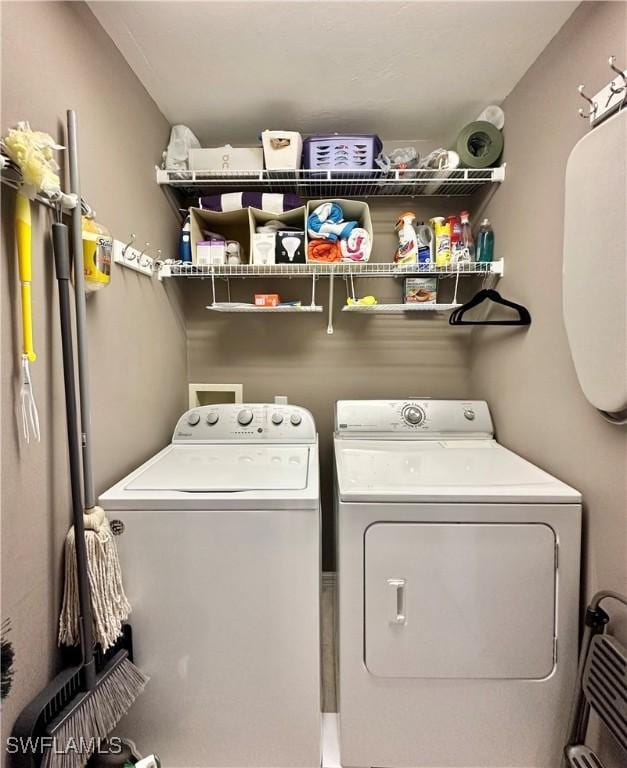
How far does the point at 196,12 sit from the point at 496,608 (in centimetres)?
226

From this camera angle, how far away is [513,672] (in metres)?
1.20

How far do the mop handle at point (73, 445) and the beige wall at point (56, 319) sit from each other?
0.09 m

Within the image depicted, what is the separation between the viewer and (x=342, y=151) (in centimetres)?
176

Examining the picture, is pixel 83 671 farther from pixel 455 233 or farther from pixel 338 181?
pixel 455 233

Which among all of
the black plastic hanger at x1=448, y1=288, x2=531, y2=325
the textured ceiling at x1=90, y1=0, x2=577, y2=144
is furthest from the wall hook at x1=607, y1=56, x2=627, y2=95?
the black plastic hanger at x1=448, y1=288, x2=531, y2=325

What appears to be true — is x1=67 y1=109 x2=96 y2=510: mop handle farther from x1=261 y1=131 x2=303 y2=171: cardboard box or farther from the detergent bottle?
the detergent bottle

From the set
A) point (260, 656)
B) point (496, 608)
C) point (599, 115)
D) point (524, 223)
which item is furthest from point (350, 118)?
point (260, 656)

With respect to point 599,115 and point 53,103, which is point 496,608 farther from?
point 53,103

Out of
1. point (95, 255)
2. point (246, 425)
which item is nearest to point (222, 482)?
point (246, 425)

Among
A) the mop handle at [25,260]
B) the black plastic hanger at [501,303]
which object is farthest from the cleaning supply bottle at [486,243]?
the mop handle at [25,260]

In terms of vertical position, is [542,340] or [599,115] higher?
[599,115]

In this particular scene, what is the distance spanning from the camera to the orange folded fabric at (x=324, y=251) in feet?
5.95

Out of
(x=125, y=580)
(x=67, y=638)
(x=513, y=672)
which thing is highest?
(x=125, y=580)

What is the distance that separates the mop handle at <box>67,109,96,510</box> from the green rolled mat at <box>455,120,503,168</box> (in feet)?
5.36
